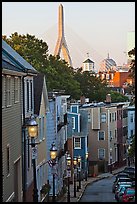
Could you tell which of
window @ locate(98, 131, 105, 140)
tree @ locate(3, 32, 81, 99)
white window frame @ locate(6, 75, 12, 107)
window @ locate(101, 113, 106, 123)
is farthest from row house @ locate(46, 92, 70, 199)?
window @ locate(98, 131, 105, 140)

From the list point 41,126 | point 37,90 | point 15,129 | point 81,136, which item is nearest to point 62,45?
point 81,136

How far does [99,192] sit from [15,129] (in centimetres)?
2540

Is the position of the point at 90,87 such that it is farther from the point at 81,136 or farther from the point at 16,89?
the point at 16,89

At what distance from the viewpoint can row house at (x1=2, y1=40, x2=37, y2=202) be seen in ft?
65.6

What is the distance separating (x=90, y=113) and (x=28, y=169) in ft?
132

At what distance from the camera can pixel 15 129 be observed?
74.0 ft

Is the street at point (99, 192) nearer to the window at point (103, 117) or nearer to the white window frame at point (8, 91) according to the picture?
the window at point (103, 117)

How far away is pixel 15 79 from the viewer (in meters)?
23.1

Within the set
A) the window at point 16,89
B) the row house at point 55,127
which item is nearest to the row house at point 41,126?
the row house at point 55,127

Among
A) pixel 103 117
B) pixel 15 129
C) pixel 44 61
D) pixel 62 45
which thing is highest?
pixel 62 45

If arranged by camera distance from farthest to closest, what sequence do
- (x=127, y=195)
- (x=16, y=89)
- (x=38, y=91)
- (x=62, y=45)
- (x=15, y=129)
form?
1. (x=62, y=45)
2. (x=127, y=195)
3. (x=38, y=91)
4. (x=16, y=89)
5. (x=15, y=129)

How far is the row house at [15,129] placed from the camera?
65.6 ft

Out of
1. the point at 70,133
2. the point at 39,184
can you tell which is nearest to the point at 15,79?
the point at 39,184

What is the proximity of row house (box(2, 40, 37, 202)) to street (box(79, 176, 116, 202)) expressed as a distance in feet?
45.3
